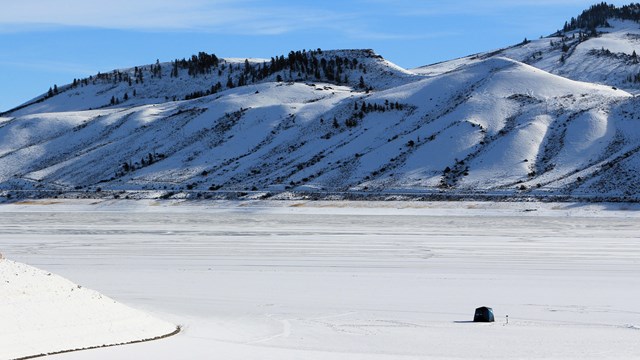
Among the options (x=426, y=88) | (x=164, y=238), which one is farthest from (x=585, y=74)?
(x=164, y=238)

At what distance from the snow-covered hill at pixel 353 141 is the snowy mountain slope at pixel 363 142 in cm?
17

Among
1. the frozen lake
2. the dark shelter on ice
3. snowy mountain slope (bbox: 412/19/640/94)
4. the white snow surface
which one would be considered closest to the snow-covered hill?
the white snow surface

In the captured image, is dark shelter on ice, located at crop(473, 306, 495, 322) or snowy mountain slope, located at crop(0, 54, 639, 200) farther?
snowy mountain slope, located at crop(0, 54, 639, 200)

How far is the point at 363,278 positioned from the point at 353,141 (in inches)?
2237

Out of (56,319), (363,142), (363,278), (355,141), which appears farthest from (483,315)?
(355,141)

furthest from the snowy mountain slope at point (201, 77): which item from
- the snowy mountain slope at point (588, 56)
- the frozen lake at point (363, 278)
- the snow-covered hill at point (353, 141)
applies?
the frozen lake at point (363, 278)

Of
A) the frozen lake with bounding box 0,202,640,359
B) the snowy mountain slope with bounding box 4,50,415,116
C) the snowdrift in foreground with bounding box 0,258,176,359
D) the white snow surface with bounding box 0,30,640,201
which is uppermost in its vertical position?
the snowy mountain slope with bounding box 4,50,415,116

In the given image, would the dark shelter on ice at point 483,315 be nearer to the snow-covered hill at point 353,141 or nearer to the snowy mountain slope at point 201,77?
the snow-covered hill at point 353,141

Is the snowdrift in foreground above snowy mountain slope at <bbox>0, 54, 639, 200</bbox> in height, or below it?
below

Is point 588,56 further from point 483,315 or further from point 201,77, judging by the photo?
point 483,315

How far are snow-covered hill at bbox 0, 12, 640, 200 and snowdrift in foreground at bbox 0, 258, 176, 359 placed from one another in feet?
148

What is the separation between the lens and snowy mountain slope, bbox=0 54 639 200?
6988 cm

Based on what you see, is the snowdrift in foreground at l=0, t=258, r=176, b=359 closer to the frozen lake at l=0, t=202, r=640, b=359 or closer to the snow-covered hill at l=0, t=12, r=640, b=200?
the frozen lake at l=0, t=202, r=640, b=359

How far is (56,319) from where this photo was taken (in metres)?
17.5
